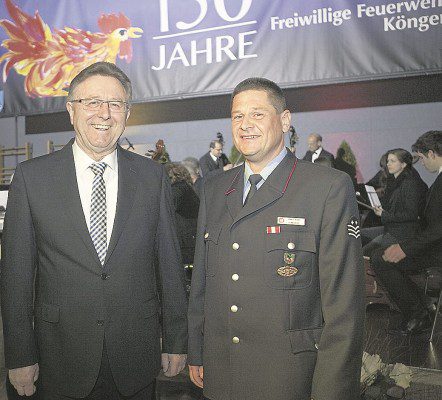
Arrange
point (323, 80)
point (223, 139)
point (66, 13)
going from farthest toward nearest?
point (223, 139) < point (66, 13) < point (323, 80)

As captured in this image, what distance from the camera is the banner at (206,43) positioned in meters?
4.79

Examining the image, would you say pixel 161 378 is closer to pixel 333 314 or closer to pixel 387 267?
pixel 333 314

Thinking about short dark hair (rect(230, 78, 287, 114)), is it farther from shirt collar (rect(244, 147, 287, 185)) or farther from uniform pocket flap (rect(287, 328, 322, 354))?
uniform pocket flap (rect(287, 328, 322, 354))

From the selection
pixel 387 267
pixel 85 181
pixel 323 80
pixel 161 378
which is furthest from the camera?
pixel 323 80

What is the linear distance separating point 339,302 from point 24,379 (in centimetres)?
108

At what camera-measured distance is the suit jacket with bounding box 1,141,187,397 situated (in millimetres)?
1720

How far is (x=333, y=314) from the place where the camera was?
1.59m

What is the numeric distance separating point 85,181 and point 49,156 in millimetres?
171

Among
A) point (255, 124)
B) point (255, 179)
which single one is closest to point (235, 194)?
point (255, 179)

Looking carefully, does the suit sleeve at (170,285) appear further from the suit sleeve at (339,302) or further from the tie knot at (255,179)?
the suit sleeve at (339,302)

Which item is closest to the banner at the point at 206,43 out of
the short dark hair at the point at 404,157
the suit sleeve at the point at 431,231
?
the short dark hair at the point at 404,157

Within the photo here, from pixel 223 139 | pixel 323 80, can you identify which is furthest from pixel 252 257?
pixel 223 139

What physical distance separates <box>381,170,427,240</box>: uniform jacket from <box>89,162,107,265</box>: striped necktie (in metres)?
3.72

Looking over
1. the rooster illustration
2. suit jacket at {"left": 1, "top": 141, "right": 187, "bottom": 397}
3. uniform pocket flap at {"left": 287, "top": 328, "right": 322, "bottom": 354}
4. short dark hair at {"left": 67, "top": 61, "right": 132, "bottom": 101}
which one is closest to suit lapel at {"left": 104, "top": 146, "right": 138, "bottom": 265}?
suit jacket at {"left": 1, "top": 141, "right": 187, "bottom": 397}
